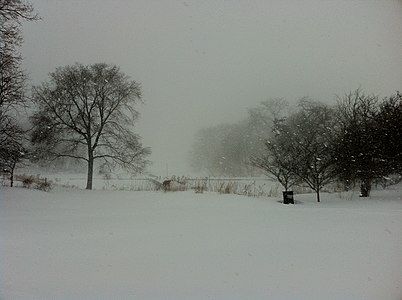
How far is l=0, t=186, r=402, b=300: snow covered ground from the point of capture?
2.02 metres

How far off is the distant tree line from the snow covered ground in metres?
2.49

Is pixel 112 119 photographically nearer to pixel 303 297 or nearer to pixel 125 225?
pixel 125 225

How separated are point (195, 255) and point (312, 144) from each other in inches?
199

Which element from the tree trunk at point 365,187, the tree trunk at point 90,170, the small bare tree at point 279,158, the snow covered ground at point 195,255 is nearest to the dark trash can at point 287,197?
the small bare tree at point 279,158

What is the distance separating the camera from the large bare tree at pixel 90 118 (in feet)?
16.1

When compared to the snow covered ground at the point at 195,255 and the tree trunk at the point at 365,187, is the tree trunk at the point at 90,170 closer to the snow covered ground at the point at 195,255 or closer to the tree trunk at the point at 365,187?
the snow covered ground at the point at 195,255

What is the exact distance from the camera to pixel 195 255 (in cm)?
239

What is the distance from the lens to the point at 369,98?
235 inches

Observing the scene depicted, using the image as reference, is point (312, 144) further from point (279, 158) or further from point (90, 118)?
point (90, 118)

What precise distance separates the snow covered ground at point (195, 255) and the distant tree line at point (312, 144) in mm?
2493

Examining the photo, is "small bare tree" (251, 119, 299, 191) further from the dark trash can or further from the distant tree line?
the dark trash can

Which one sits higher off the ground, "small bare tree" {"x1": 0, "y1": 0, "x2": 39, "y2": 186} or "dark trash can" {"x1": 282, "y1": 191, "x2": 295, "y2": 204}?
"small bare tree" {"x1": 0, "y1": 0, "x2": 39, "y2": 186}

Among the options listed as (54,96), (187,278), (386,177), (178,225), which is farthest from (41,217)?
(386,177)

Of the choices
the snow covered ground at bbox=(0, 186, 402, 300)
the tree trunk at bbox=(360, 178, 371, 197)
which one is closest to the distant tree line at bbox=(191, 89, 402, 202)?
the tree trunk at bbox=(360, 178, 371, 197)
